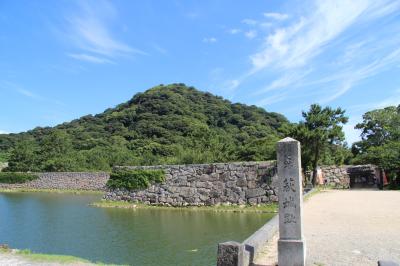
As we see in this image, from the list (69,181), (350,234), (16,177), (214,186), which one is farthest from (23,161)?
(350,234)

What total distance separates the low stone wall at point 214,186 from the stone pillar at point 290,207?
9.95 metres

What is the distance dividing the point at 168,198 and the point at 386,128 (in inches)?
725

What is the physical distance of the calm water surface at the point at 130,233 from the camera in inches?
320

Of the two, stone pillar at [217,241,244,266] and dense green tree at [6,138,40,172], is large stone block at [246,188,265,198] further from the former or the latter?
dense green tree at [6,138,40,172]

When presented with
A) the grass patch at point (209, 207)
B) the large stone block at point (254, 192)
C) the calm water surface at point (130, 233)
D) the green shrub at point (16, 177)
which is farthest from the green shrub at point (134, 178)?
the green shrub at point (16, 177)

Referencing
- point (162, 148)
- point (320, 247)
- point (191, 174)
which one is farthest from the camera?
point (162, 148)

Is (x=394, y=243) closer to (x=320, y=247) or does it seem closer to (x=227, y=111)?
(x=320, y=247)

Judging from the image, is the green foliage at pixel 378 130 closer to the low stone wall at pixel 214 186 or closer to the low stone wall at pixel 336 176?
the low stone wall at pixel 336 176

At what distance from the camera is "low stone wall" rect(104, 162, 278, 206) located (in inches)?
617

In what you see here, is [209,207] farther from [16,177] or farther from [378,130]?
[16,177]

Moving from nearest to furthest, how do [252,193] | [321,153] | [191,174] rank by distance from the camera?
[252,193], [191,174], [321,153]

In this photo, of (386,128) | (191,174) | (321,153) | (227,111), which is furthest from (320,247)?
(227,111)

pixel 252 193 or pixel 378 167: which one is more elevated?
pixel 378 167

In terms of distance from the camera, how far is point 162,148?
4262cm
